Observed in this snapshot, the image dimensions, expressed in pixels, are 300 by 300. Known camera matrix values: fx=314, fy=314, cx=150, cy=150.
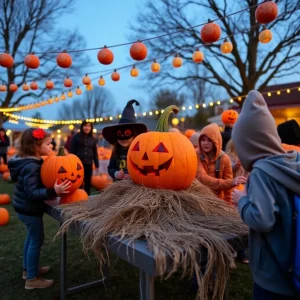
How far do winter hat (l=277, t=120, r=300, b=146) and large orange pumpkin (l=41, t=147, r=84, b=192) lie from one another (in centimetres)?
197

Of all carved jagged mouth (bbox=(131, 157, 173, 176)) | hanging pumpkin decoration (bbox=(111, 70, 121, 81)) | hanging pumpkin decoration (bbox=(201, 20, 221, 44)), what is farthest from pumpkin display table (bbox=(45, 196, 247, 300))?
hanging pumpkin decoration (bbox=(111, 70, 121, 81))

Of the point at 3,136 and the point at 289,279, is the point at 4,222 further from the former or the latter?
the point at 3,136

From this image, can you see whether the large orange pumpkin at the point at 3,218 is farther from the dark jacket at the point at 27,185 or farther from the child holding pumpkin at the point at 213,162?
the child holding pumpkin at the point at 213,162

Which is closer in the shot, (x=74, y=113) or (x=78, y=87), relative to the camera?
(x=78, y=87)

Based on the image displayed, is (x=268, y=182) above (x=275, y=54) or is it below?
below

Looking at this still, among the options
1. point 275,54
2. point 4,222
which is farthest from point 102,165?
point 275,54

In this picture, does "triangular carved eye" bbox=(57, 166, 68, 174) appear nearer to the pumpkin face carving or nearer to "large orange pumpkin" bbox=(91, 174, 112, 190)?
the pumpkin face carving

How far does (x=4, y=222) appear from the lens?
5.12 m

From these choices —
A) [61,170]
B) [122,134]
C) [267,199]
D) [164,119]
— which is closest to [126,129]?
[122,134]

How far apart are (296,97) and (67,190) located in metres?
14.8

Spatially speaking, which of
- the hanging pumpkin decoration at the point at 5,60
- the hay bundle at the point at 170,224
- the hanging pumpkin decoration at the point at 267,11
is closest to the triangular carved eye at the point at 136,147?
the hay bundle at the point at 170,224

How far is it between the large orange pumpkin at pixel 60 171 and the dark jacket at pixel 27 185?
0.07 m

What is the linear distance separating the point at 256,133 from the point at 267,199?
0.33 meters

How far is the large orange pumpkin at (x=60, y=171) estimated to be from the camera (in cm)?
275
